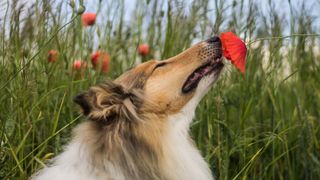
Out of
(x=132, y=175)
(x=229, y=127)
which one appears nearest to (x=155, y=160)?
(x=132, y=175)

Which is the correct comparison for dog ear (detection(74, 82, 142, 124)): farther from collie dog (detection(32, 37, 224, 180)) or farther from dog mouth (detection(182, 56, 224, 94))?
dog mouth (detection(182, 56, 224, 94))

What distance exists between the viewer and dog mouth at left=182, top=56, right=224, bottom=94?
343 centimetres

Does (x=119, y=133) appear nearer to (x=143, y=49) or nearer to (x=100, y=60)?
(x=100, y=60)

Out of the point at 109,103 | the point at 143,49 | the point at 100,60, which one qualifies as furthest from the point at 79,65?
the point at 109,103

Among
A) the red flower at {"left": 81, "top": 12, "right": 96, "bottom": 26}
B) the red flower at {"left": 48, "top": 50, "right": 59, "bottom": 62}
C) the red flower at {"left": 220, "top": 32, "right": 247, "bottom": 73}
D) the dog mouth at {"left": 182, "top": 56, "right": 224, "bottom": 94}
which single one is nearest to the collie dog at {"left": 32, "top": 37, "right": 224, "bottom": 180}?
the dog mouth at {"left": 182, "top": 56, "right": 224, "bottom": 94}

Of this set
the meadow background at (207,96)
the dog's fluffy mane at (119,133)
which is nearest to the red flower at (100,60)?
Answer: the meadow background at (207,96)

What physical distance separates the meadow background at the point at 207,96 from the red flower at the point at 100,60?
0.08 metres

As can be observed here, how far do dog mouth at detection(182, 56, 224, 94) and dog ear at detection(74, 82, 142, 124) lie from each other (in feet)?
0.95

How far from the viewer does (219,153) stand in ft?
11.5

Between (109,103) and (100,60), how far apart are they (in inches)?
41.2

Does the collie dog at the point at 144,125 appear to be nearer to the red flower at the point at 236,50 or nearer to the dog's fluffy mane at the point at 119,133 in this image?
the dog's fluffy mane at the point at 119,133

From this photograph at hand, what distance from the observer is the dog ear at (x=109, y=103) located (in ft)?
10.2

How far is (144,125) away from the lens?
3256mm

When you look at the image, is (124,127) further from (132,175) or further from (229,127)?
(229,127)
